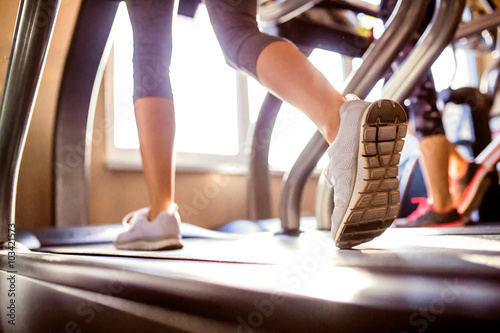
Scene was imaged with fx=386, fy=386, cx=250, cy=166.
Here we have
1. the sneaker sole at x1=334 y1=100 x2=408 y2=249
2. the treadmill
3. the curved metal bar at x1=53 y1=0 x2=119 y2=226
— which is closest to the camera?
the treadmill

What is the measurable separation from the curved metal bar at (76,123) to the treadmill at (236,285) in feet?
2.03

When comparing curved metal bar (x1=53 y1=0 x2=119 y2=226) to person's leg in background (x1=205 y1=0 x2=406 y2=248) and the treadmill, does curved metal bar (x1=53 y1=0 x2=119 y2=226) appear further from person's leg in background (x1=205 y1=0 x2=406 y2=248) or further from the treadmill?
person's leg in background (x1=205 y1=0 x2=406 y2=248)

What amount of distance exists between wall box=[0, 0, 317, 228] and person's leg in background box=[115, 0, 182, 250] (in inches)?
34.6

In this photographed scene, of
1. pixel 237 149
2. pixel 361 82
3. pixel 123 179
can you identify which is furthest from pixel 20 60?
pixel 237 149

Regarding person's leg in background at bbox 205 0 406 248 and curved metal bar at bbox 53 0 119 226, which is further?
curved metal bar at bbox 53 0 119 226

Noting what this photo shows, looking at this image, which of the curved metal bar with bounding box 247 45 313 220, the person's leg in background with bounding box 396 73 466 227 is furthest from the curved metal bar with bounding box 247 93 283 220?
the person's leg in background with bounding box 396 73 466 227

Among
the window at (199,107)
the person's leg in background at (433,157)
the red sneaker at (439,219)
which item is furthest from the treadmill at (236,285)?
the window at (199,107)

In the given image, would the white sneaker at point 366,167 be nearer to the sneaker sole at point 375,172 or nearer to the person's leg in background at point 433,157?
the sneaker sole at point 375,172

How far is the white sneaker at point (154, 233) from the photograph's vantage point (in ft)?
2.80

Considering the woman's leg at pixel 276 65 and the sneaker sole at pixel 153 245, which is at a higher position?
the woman's leg at pixel 276 65

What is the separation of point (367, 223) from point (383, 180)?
0.07 metres

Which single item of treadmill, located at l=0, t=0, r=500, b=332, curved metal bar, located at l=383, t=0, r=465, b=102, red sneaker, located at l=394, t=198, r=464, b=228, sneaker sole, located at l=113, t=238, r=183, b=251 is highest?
curved metal bar, located at l=383, t=0, r=465, b=102

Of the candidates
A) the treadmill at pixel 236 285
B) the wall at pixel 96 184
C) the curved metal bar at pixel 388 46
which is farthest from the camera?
the wall at pixel 96 184

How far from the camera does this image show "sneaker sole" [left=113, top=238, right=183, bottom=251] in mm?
842
